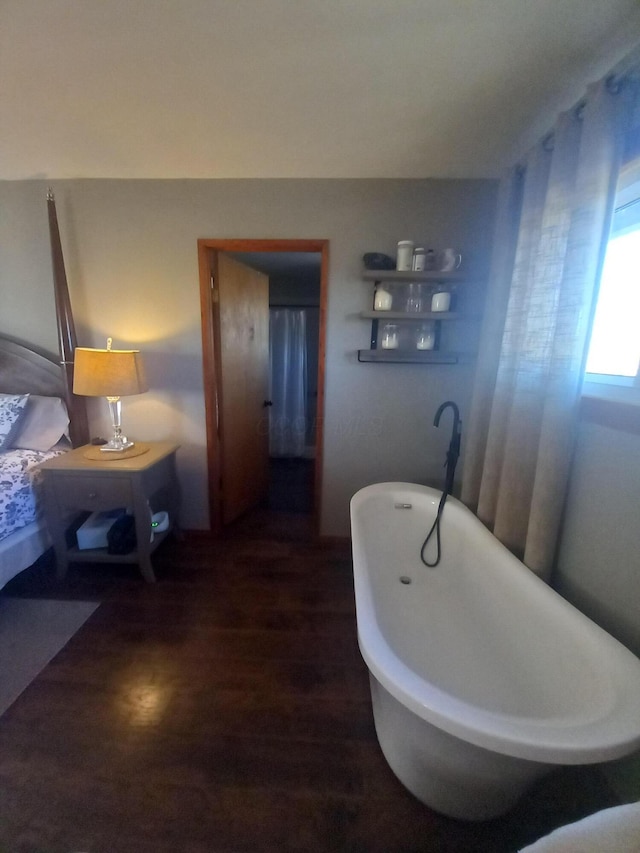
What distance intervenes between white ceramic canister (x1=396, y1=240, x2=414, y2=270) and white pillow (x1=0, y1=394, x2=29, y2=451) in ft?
7.89

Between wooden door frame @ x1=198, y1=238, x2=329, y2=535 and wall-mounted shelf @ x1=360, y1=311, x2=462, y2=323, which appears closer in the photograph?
wall-mounted shelf @ x1=360, y1=311, x2=462, y2=323

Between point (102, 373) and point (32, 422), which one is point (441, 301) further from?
point (32, 422)

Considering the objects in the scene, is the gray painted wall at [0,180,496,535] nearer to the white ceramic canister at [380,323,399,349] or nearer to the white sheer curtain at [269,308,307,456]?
the white ceramic canister at [380,323,399,349]

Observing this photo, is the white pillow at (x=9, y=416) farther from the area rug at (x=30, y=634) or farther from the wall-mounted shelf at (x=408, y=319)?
A: the wall-mounted shelf at (x=408, y=319)

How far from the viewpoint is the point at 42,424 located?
6.70 ft

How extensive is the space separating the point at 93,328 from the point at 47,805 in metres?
2.28

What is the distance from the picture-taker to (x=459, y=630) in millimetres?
1483

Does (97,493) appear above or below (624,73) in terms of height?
below

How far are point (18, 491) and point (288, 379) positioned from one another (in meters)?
2.71

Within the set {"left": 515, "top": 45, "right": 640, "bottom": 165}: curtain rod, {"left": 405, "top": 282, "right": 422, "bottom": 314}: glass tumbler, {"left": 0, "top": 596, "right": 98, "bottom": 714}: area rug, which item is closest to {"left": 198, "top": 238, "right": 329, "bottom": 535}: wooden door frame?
{"left": 405, "top": 282, "right": 422, "bottom": 314}: glass tumbler

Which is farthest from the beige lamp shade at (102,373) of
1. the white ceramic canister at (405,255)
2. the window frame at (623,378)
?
the window frame at (623,378)

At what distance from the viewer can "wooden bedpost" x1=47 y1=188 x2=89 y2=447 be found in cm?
194

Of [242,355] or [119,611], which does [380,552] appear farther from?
[242,355]

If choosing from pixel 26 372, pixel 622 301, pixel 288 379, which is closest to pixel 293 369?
pixel 288 379
